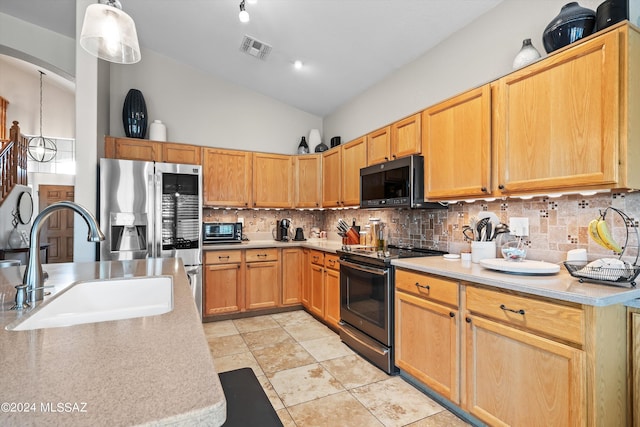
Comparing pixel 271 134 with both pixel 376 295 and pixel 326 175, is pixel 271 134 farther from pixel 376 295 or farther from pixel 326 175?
pixel 376 295

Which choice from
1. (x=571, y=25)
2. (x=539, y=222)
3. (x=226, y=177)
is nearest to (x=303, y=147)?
(x=226, y=177)

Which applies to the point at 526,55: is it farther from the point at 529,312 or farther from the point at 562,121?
the point at 529,312

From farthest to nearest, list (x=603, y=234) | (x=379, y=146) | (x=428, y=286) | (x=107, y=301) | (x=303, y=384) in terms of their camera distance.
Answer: (x=379, y=146), (x=303, y=384), (x=428, y=286), (x=603, y=234), (x=107, y=301)

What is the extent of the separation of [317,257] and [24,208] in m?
5.30

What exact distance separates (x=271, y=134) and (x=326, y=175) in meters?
1.11

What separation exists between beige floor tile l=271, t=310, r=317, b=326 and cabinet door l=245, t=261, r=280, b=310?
0.53ft

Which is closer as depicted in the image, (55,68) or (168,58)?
(55,68)

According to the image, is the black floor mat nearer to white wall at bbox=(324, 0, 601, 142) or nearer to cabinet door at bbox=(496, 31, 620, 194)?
cabinet door at bbox=(496, 31, 620, 194)

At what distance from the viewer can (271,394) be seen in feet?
7.33

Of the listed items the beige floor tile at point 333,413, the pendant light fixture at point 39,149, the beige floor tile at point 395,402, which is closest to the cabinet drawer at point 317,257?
the beige floor tile at point 395,402

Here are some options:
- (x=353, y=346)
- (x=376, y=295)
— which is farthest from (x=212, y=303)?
(x=376, y=295)

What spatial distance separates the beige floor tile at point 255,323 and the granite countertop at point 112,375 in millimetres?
2724

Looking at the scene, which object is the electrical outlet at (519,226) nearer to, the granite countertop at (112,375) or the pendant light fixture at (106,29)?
the granite countertop at (112,375)

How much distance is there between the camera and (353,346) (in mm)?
2908
